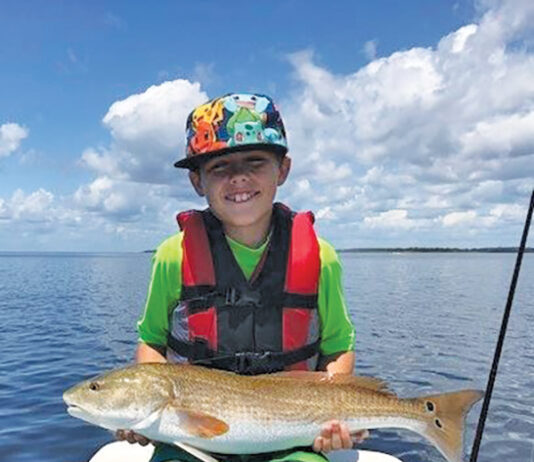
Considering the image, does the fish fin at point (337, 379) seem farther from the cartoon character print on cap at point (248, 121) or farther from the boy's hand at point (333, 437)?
the cartoon character print on cap at point (248, 121)

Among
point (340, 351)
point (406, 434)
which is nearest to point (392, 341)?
point (406, 434)

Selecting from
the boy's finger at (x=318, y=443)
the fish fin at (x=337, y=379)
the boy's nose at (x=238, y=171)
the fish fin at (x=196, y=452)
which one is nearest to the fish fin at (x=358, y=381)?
the fish fin at (x=337, y=379)

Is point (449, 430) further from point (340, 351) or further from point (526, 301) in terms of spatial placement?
point (526, 301)

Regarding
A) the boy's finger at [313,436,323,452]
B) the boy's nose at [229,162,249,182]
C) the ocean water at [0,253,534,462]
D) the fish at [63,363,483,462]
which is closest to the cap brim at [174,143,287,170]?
the boy's nose at [229,162,249,182]

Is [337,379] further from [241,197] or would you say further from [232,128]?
[232,128]

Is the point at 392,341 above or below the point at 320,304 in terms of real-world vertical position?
below

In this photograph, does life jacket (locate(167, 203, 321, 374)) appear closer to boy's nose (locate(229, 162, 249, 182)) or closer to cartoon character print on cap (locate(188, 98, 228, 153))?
boy's nose (locate(229, 162, 249, 182))
